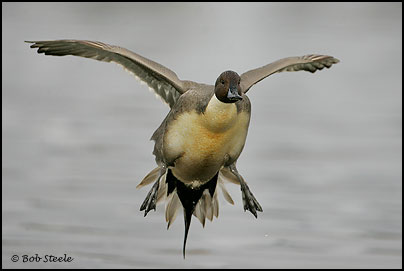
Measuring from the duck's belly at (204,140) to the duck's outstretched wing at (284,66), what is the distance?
25.4 inches

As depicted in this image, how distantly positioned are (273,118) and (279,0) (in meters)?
11.2

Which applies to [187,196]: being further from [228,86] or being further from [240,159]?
[240,159]

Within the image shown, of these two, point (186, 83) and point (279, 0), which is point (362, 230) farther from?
point (279, 0)

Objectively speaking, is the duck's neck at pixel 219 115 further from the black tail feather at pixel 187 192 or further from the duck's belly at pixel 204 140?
the black tail feather at pixel 187 192

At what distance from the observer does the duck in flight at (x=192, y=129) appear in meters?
9.91

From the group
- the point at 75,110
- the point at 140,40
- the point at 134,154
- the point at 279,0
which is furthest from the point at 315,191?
the point at 279,0

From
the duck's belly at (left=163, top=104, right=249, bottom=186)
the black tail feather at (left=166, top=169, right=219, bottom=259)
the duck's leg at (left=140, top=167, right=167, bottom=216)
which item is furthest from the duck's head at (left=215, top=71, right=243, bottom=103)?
the black tail feather at (left=166, top=169, right=219, bottom=259)

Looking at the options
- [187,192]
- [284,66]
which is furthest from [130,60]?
[284,66]

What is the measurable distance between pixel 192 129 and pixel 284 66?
1578 millimetres

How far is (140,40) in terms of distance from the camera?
2334cm

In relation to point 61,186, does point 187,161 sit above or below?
below

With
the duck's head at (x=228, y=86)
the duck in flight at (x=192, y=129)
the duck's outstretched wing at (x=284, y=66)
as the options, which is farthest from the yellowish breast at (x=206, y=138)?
the duck's outstretched wing at (x=284, y=66)

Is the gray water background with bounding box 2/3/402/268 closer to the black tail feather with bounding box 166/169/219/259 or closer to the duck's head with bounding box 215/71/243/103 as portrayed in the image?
the black tail feather with bounding box 166/169/219/259

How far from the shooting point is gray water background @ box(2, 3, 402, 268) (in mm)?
11266
